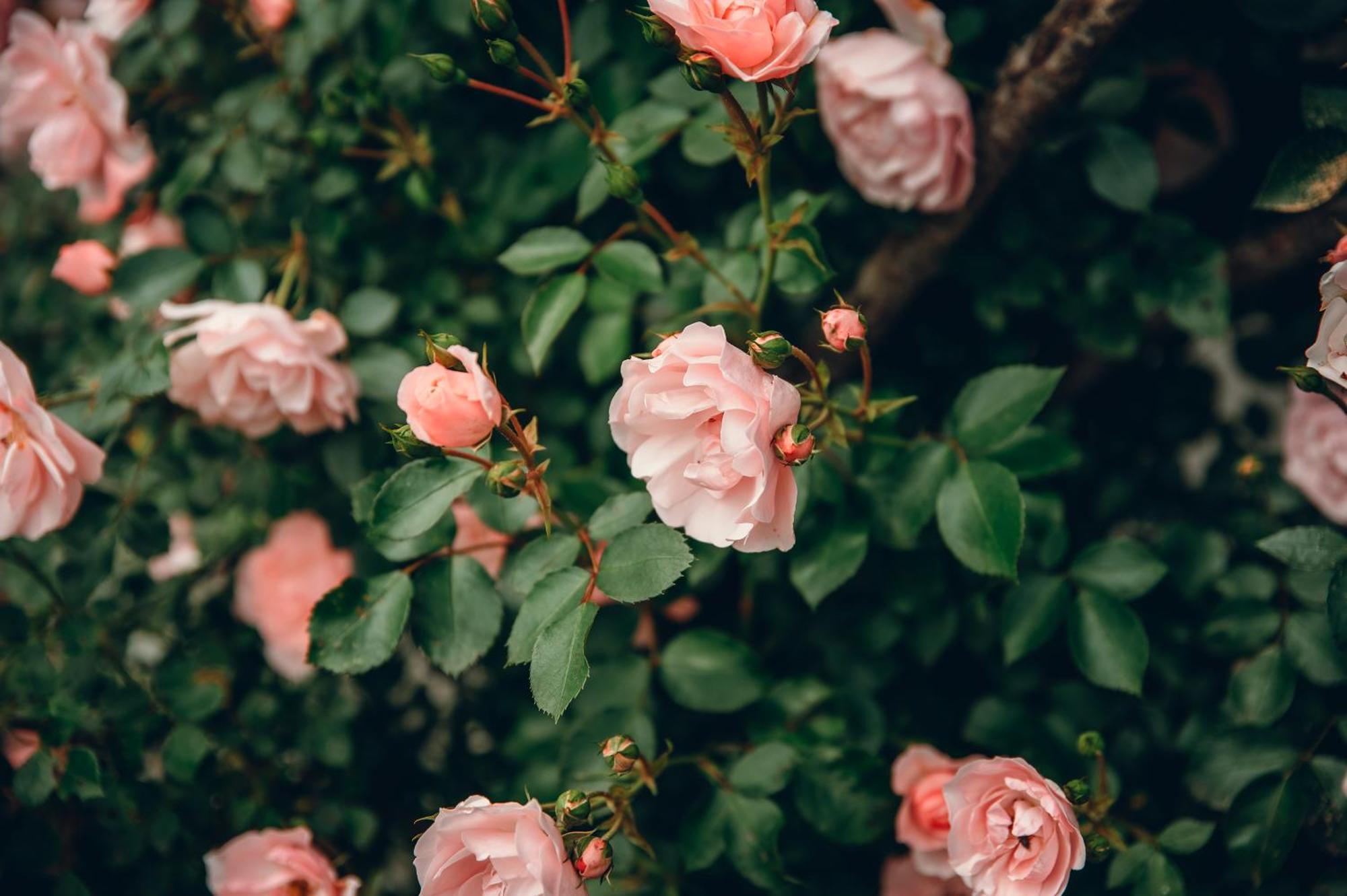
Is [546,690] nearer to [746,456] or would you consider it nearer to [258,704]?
[746,456]

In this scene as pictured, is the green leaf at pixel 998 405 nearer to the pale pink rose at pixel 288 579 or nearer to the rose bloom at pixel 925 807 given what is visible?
the rose bloom at pixel 925 807

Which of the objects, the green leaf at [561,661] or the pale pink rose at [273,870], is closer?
the green leaf at [561,661]

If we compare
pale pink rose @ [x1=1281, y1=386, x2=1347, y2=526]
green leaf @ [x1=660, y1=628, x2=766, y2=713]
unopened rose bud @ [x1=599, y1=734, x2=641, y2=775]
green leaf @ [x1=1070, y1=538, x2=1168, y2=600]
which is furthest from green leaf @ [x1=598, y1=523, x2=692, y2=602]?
pale pink rose @ [x1=1281, y1=386, x2=1347, y2=526]

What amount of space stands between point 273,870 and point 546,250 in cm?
71

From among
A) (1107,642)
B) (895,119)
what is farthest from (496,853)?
(895,119)

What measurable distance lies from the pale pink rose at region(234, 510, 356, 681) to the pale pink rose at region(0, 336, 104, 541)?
36 centimetres

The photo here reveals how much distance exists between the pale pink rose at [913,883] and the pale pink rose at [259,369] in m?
0.80

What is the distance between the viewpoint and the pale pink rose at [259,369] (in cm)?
100

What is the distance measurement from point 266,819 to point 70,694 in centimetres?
28

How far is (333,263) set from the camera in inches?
48.4

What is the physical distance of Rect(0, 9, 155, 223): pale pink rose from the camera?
3.87 ft

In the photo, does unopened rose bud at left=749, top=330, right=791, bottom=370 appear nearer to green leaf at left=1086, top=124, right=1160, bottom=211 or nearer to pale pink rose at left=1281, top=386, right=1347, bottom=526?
green leaf at left=1086, top=124, right=1160, bottom=211

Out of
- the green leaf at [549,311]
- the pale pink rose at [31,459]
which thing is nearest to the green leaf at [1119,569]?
the green leaf at [549,311]

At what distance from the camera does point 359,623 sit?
3.04ft
